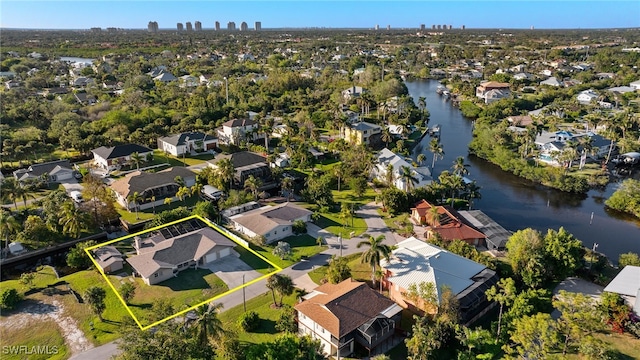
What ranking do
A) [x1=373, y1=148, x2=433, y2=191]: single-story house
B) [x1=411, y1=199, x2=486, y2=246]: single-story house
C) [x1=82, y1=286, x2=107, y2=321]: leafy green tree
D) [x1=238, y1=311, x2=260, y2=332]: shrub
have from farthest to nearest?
[x1=373, y1=148, x2=433, y2=191]: single-story house, [x1=411, y1=199, x2=486, y2=246]: single-story house, [x1=82, y1=286, x2=107, y2=321]: leafy green tree, [x1=238, y1=311, x2=260, y2=332]: shrub

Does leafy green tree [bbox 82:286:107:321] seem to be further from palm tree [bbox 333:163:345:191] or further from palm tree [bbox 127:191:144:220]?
palm tree [bbox 333:163:345:191]

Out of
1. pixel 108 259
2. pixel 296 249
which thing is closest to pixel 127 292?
pixel 108 259

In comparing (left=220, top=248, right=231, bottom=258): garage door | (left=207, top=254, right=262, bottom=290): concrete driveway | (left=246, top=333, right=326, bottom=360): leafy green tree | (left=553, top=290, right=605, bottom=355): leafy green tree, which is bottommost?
(left=207, top=254, right=262, bottom=290): concrete driveway

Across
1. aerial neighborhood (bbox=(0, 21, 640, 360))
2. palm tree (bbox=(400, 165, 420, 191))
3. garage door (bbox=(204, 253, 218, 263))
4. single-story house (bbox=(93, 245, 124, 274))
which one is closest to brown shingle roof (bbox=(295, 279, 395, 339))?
aerial neighborhood (bbox=(0, 21, 640, 360))

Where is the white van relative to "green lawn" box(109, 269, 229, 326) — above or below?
above

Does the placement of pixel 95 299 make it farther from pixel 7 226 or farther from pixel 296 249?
pixel 296 249

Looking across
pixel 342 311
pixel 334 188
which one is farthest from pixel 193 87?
pixel 342 311

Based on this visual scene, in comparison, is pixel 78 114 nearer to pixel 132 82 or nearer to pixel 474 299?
pixel 132 82
